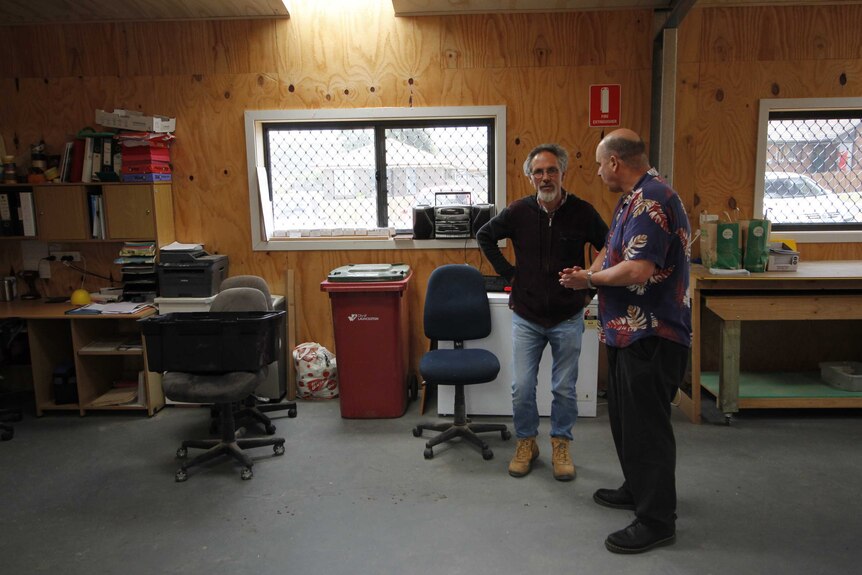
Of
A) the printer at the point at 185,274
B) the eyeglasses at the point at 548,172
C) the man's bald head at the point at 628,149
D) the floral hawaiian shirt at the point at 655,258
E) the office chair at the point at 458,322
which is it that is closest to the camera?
the floral hawaiian shirt at the point at 655,258

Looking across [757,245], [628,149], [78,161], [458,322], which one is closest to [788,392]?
[757,245]

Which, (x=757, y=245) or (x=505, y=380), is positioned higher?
(x=757, y=245)

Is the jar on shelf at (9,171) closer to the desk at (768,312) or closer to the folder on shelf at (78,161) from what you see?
the folder on shelf at (78,161)

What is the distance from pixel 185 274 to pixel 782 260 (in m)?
3.70

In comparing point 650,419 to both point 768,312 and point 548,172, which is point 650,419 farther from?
point 768,312

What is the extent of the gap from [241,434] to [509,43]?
298 centimetres

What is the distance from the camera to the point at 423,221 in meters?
4.04

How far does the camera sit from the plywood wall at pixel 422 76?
12.8 feet

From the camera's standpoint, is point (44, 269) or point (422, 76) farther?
point (44, 269)

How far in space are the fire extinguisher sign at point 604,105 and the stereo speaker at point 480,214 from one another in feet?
2.92

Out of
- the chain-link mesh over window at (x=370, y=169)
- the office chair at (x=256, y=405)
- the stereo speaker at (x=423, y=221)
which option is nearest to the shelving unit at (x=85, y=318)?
the office chair at (x=256, y=405)

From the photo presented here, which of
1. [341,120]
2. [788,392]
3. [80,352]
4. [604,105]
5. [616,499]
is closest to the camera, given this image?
[616,499]

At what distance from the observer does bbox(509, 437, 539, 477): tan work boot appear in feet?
9.57

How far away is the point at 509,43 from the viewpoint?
3.96 m
